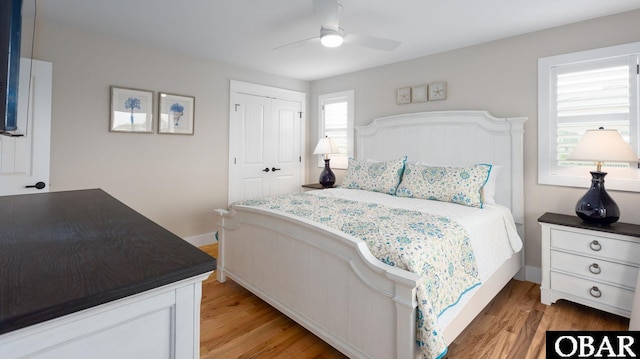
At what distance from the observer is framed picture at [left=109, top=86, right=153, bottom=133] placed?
321 centimetres

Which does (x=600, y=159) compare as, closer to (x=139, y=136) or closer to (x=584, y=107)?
(x=584, y=107)

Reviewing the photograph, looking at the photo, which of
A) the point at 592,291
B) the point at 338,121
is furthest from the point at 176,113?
the point at 592,291

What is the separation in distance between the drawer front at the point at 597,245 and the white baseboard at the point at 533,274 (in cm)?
62

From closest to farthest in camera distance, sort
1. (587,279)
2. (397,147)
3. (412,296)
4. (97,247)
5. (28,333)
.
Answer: (28,333) → (97,247) → (412,296) → (587,279) → (397,147)

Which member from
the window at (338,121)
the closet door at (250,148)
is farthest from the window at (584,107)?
the closet door at (250,148)

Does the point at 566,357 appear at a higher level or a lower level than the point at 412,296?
lower

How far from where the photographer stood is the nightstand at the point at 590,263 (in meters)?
2.16

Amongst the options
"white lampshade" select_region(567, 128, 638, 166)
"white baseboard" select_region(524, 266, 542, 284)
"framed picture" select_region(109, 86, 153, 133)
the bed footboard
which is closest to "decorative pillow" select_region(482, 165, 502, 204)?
"white lampshade" select_region(567, 128, 638, 166)

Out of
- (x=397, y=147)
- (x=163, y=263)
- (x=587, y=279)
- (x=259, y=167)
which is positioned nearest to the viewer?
(x=163, y=263)

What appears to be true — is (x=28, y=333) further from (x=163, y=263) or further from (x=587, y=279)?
(x=587, y=279)

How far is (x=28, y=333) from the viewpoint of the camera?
1.79 ft

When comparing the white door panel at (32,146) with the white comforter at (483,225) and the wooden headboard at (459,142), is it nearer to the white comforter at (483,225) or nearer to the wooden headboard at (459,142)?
the white comforter at (483,225)

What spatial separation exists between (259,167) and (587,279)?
3.66 m

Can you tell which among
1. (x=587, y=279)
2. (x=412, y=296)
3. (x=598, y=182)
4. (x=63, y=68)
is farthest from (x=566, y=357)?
(x=63, y=68)
